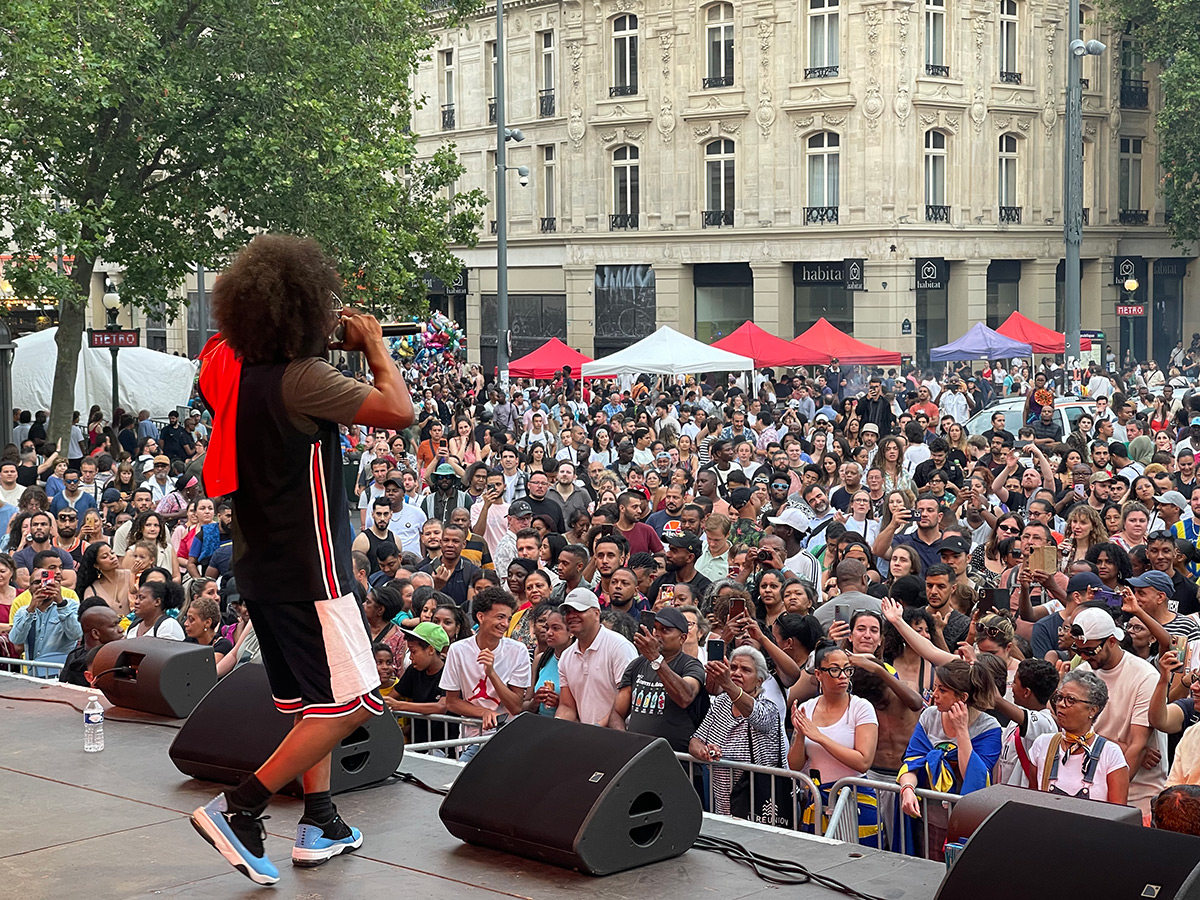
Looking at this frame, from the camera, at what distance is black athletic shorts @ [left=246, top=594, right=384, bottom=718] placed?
17.3 feet

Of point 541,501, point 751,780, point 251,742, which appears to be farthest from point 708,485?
point 251,742

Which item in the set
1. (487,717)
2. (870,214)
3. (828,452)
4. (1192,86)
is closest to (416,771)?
(487,717)

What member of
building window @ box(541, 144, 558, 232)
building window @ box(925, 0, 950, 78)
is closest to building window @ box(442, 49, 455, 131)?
building window @ box(541, 144, 558, 232)

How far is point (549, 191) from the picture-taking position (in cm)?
4625

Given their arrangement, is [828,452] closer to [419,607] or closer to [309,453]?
[419,607]

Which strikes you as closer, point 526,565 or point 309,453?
point 309,453

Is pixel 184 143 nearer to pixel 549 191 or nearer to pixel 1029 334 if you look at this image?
pixel 1029 334

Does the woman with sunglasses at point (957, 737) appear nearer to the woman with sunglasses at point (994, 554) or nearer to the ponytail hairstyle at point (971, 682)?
the ponytail hairstyle at point (971, 682)

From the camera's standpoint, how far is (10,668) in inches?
428

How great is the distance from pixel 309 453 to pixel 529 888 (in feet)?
5.42

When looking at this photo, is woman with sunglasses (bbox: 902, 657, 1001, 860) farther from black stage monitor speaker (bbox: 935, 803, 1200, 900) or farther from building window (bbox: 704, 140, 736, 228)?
building window (bbox: 704, 140, 736, 228)

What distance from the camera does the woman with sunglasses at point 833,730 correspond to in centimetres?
736

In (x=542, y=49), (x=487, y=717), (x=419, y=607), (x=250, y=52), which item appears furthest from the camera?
(x=542, y=49)

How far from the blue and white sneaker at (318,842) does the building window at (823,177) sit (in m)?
36.4
